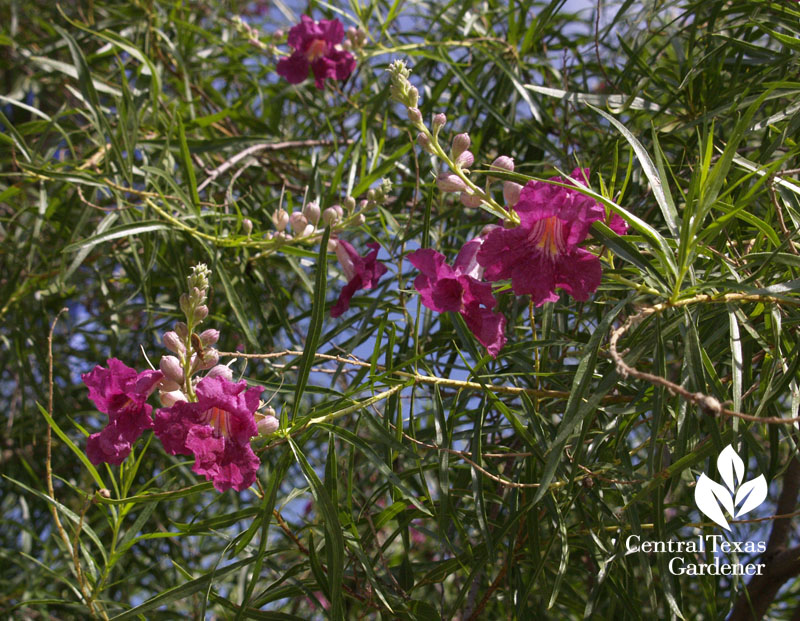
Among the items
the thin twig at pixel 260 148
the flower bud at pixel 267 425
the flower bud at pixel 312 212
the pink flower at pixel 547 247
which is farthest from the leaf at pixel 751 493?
the thin twig at pixel 260 148

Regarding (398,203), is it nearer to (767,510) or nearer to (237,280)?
(237,280)

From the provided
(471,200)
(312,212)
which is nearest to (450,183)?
(471,200)

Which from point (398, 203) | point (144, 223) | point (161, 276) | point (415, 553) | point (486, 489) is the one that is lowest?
point (486, 489)

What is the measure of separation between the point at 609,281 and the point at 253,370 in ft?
4.25

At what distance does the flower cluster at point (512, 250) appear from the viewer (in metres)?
0.88

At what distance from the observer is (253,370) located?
6.89 ft

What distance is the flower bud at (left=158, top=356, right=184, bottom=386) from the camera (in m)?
0.95

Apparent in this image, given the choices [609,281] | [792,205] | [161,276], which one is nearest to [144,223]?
[161,276]

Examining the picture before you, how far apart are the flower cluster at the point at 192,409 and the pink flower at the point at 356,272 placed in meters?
0.35

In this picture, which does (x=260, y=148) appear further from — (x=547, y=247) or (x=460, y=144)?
(x=547, y=247)

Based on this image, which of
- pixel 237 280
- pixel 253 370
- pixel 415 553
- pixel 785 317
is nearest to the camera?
pixel 785 317

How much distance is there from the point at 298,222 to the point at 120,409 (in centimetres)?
52

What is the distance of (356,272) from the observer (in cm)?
135

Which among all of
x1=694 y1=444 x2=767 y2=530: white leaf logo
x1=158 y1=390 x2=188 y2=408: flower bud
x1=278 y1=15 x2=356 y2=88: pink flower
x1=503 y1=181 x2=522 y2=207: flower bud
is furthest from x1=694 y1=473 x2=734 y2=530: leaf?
x1=278 y1=15 x2=356 y2=88: pink flower
